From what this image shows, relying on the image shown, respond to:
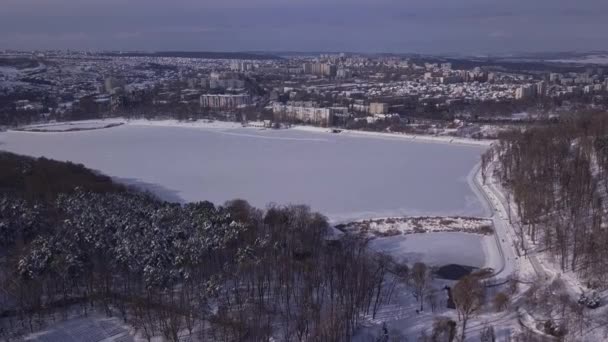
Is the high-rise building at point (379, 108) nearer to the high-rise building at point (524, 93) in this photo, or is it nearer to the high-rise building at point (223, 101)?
the high-rise building at point (223, 101)

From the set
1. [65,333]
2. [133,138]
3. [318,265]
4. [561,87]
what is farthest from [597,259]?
[561,87]

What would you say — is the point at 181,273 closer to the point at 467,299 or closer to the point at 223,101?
the point at 467,299

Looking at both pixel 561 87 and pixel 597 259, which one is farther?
pixel 561 87

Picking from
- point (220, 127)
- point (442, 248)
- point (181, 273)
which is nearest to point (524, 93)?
point (220, 127)

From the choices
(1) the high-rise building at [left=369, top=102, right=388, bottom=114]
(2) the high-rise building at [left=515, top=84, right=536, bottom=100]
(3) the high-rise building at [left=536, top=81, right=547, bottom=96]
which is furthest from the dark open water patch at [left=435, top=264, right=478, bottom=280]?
(3) the high-rise building at [left=536, top=81, right=547, bottom=96]

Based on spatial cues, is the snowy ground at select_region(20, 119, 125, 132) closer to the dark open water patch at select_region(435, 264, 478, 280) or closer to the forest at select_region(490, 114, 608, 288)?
the forest at select_region(490, 114, 608, 288)

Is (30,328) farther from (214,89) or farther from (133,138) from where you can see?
(214,89)
